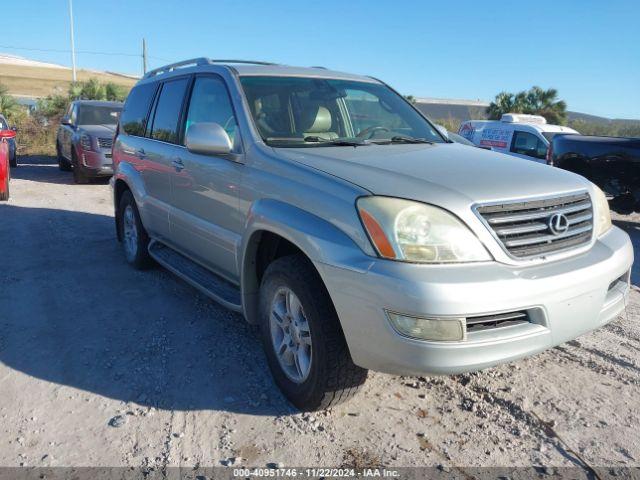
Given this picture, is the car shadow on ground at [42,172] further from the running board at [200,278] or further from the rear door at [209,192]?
the rear door at [209,192]

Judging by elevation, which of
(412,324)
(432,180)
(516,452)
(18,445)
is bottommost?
(18,445)

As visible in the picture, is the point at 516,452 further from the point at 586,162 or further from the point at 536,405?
the point at 586,162

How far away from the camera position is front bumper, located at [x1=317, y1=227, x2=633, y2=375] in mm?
2354

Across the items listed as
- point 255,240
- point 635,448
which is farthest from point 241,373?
point 635,448

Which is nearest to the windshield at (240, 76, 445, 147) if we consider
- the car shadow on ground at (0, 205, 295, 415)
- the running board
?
the running board

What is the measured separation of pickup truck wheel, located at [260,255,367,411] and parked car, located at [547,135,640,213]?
8.21 meters

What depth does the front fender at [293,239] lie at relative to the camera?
2.57 metres

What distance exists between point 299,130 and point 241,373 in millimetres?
1646

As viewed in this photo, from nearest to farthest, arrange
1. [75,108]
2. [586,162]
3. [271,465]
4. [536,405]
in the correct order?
[271,465], [536,405], [586,162], [75,108]

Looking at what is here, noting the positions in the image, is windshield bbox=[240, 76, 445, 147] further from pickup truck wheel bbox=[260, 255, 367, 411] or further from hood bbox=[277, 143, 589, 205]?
pickup truck wheel bbox=[260, 255, 367, 411]

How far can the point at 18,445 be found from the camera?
2.71 meters

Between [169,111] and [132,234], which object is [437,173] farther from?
[132,234]

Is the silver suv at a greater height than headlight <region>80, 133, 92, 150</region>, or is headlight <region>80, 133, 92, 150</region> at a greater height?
the silver suv

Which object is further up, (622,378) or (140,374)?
(622,378)
